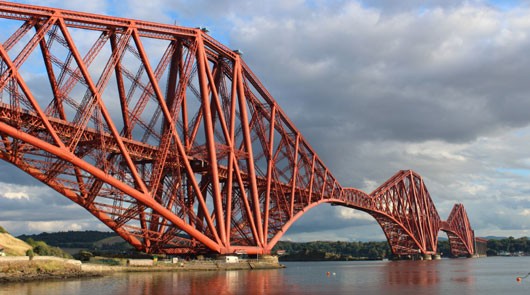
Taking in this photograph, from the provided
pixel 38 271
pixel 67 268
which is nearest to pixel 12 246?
pixel 67 268

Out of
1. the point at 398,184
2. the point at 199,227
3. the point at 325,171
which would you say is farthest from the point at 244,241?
the point at 398,184

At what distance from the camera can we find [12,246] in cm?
7306

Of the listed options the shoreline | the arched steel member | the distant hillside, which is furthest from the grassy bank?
the arched steel member

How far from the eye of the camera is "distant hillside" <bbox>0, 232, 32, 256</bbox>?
68.7 metres

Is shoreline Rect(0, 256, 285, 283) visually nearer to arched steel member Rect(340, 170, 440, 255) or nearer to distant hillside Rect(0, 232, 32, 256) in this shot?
distant hillside Rect(0, 232, 32, 256)

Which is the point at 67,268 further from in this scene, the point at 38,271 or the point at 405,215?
the point at 405,215

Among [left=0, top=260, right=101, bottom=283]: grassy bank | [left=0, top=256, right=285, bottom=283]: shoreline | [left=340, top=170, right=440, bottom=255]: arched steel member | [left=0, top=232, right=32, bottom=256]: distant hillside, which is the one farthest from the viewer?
[left=340, top=170, right=440, bottom=255]: arched steel member

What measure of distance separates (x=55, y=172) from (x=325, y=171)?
7777cm

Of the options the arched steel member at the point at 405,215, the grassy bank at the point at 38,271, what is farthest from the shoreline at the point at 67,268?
the arched steel member at the point at 405,215

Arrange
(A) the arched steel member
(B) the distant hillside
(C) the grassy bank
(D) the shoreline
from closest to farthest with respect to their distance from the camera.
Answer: (C) the grassy bank < (D) the shoreline < (B) the distant hillside < (A) the arched steel member

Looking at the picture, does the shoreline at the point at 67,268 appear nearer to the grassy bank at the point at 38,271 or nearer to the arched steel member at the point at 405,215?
the grassy bank at the point at 38,271

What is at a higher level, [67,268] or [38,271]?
[67,268]

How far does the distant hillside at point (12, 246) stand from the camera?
68688 mm

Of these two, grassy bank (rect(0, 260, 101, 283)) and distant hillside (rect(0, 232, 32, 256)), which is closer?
grassy bank (rect(0, 260, 101, 283))
